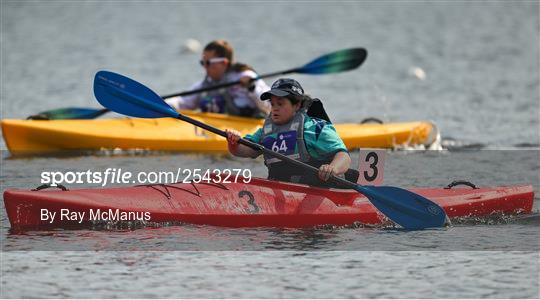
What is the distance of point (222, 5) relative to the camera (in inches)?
1836

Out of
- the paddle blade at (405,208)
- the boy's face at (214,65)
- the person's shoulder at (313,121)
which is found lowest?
the paddle blade at (405,208)

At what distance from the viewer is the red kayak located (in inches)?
384

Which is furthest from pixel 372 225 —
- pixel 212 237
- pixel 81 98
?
pixel 81 98

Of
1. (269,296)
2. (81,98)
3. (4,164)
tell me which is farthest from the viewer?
(81,98)

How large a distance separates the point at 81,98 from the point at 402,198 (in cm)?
1378

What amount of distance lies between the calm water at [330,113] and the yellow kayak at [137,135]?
23 cm

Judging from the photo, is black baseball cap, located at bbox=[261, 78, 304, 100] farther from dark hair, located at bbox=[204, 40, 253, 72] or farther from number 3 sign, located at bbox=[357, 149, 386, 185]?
dark hair, located at bbox=[204, 40, 253, 72]

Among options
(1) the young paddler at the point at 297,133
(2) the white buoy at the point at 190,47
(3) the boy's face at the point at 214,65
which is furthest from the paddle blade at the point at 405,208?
(2) the white buoy at the point at 190,47

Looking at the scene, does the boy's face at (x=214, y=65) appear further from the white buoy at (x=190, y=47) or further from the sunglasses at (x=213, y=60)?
the white buoy at (x=190, y=47)

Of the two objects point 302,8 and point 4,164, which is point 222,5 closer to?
point 302,8

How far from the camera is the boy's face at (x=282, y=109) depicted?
10406 mm

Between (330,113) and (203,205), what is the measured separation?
11.1 m

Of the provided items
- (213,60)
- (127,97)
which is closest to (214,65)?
(213,60)

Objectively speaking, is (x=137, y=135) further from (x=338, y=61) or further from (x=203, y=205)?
(x=203, y=205)
